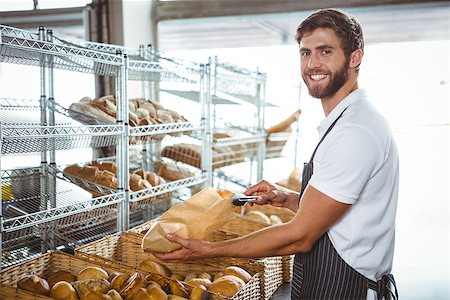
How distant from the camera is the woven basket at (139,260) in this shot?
1.76m

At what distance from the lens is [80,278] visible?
166 cm

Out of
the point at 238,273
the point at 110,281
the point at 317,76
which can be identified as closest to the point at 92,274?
the point at 110,281

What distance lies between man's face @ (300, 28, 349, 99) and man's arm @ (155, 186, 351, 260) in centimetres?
33

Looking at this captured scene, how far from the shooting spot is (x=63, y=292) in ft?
4.99

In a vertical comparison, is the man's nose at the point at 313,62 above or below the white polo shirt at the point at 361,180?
above

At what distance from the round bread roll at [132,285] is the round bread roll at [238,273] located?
0.35 m

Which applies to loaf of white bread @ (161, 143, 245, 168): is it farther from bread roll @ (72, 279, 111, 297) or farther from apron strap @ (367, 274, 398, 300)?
apron strap @ (367, 274, 398, 300)

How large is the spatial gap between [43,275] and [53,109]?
0.72m

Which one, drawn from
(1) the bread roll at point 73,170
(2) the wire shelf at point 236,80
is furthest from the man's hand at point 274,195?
(2) the wire shelf at point 236,80

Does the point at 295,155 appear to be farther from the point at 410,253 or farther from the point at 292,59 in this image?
the point at 410,253

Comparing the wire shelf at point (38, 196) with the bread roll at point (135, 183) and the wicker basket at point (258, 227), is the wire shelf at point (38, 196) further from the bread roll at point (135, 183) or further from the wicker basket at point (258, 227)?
the wicker basket at point (258, 227)

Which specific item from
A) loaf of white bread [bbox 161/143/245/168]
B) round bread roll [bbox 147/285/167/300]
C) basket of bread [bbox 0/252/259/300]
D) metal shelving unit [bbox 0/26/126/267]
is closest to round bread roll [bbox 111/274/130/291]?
basket of bread [bbox 0/252/259/300]

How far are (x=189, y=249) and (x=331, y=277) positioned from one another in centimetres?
43

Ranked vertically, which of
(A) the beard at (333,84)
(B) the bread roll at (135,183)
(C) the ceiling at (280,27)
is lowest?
(B) the bread roll at (135,183)
